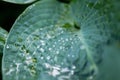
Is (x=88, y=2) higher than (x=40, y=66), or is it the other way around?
(x=88, y=2)

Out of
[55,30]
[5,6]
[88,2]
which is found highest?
[88,2]

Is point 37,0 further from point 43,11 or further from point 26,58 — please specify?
point 26,58

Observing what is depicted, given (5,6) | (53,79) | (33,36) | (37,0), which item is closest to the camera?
(53,79)

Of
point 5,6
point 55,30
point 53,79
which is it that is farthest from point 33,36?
point 5,6

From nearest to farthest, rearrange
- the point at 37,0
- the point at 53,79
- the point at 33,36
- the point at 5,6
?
1. the point at 53,79
2. the point at 33,36
3. the point at 37,0
4. the point at 5,6

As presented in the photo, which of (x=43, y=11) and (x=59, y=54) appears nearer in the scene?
(x=59, y=54)
